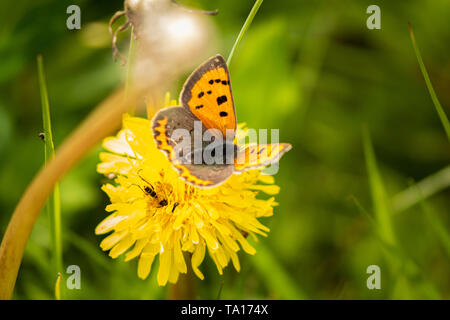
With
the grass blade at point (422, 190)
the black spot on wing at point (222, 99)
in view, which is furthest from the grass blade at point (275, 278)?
the grass blade at point (422, 190)

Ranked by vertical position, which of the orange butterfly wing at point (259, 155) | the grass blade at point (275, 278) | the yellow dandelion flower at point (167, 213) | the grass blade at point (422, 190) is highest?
the grass blade at point (422, 190)

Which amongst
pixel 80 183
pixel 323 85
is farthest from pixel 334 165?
pixel 80 183

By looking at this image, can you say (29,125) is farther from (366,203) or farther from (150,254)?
(366,203)

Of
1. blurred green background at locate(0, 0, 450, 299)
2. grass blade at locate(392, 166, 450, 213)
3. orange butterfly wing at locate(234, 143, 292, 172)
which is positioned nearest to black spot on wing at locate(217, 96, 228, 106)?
orange butterfly wing at locate(234, 143, 292, 172)

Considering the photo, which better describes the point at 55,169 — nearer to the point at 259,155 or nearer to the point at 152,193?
the point at 152,193

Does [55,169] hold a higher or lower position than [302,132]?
lower

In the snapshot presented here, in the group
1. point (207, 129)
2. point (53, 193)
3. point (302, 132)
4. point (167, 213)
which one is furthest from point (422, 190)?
point (53, 193)

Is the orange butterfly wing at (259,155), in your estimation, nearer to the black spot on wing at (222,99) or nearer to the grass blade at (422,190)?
the black spot on wing at (222,99)

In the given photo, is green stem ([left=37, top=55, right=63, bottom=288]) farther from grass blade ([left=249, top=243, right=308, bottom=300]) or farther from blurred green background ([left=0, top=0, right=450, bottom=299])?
grass blade ([left=249, top=243, right=308, bottom=300])
